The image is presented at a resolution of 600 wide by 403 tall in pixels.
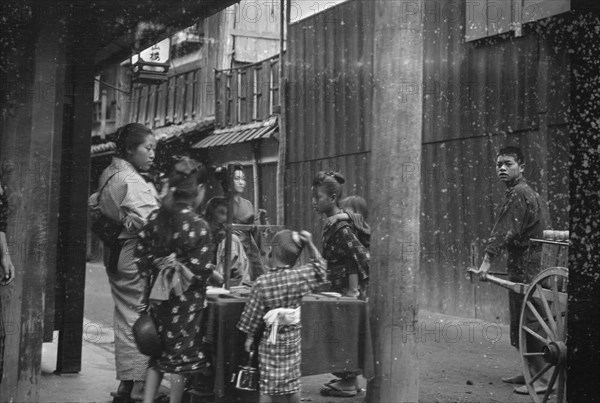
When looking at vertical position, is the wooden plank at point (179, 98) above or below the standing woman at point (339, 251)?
above

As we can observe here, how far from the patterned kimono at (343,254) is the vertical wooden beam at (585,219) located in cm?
323

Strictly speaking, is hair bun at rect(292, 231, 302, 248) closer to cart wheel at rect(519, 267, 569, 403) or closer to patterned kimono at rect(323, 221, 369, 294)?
patterned kimono at rect(323, 221, 369, 294)

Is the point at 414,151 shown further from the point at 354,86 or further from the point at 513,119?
the point at 354,86

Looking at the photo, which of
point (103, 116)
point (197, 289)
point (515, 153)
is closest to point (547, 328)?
point (515, 153)

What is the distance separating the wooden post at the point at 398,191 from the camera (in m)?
4.92

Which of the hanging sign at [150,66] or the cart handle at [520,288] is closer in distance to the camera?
the cart handle at [520,288]

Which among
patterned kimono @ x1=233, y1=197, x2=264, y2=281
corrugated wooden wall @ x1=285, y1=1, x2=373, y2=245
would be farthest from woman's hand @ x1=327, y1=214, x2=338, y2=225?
corrugated wooden wall @ x1=285, y1=1, x2=373, y2=245

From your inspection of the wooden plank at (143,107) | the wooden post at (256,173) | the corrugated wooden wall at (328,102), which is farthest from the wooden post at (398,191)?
the wooden plank at (143,107)

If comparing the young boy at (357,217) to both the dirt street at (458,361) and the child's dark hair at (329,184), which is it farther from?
the dirt street at (458,361)

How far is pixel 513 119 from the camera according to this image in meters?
9.91

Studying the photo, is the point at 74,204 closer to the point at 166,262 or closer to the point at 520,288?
the point at 166,262

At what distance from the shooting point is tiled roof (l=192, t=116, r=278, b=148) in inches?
595

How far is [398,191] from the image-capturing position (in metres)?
4.93

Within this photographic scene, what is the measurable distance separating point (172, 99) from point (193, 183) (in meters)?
15.6
